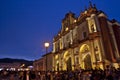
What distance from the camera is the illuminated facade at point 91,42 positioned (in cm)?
2631

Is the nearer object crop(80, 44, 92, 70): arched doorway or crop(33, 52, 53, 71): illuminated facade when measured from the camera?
crop(80, 44, 92, 70): arched doorway

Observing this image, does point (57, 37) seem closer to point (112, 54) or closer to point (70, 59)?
point (70, 59)

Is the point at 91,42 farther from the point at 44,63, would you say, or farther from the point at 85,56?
the point at 44,63

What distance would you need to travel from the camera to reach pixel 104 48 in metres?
26.3

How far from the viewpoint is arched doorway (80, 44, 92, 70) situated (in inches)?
1144

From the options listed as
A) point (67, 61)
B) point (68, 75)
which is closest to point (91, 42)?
point (67, 61)

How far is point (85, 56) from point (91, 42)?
3894 millimetres

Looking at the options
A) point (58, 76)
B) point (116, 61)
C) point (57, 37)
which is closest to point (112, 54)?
point (116, 61)

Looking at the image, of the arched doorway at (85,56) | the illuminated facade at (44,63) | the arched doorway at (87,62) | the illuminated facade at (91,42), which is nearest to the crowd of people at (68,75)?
the illuminated facade at (91,42)

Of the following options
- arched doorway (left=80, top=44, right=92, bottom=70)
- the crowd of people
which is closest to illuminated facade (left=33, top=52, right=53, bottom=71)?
arched doorway (left=80, top=44, right=92, bottom=70)

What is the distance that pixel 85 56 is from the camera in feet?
98.6

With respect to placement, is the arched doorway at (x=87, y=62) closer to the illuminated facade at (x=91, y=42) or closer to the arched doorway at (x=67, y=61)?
the illuminated facade at (x=91, y=42)

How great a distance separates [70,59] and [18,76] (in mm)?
20175

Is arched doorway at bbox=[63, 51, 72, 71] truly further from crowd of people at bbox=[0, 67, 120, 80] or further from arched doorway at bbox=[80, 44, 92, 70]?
crowd of people at bbox=[0, 67, 120, 80]
